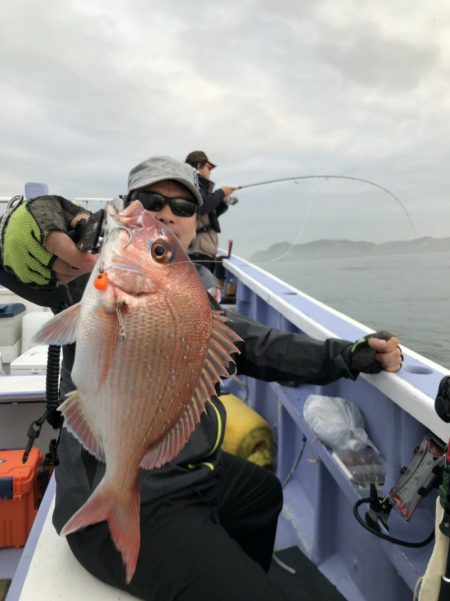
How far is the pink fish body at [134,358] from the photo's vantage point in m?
1.05

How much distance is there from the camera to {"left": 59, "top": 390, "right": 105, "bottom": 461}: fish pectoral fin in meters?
1.12

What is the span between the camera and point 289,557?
234 centimetres

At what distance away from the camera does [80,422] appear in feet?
3.74

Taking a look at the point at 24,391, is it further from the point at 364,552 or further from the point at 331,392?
the point at 364,552

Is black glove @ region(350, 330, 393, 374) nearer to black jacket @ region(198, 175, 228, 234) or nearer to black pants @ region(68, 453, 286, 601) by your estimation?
black pants @ region(68, 453, 286, 601)

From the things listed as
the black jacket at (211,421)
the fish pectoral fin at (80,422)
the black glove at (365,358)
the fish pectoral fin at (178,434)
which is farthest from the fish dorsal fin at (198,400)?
the black glove at (365,358)

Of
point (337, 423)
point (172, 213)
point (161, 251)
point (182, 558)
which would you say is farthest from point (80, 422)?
point (337, 423)

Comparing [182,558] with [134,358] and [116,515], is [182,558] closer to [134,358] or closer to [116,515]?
[116,515]

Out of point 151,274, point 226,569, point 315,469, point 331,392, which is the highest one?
point 151,274

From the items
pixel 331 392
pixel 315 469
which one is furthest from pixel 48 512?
pixel 331 392

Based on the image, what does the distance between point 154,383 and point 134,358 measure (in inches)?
3.3

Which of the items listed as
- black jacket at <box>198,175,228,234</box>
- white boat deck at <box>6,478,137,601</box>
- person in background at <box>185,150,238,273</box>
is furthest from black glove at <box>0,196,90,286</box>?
person in background at <box>185,150,238,273</box>

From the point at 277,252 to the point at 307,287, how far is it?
0.98 m

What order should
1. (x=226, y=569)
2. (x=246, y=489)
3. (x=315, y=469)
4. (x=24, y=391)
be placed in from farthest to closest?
(x=24, y=391), (x=315, y=469), (x=246, y=489), (x=226, y=569)
